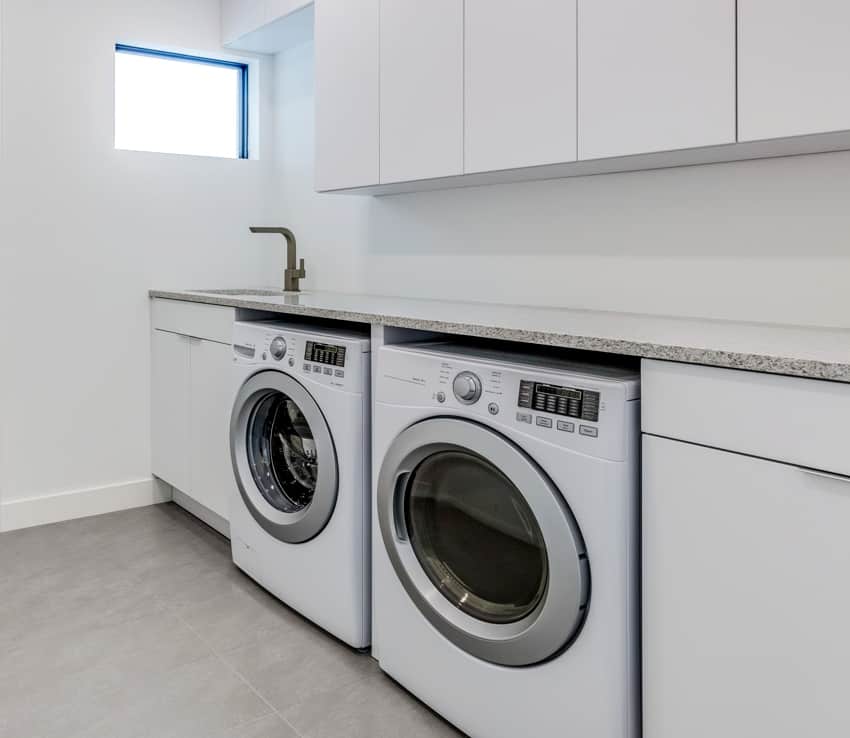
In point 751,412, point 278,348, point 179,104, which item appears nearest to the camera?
point 751,412

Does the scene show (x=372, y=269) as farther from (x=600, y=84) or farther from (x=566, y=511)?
(x=566, y=511)

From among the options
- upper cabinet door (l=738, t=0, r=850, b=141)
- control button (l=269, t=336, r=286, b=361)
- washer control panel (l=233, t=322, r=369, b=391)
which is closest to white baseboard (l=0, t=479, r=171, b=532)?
washer control panel (l=233, t=322, r=369, b=391)

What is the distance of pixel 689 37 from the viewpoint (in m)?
1.48

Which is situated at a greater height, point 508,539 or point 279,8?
point 279,8

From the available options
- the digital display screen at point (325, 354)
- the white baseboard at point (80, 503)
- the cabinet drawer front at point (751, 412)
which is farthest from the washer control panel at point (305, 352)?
the white baseboard at point (80, 503)

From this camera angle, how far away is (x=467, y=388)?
1.52 metres

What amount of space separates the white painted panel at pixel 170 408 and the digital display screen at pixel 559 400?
1.85m

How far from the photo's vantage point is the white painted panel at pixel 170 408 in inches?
115

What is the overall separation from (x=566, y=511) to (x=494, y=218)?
1.26 m

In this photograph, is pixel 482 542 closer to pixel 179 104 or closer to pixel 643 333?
pixel 643 333

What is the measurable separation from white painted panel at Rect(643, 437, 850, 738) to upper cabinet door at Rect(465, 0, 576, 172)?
90 centimetres

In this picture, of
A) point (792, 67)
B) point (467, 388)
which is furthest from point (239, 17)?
point (792, 67)

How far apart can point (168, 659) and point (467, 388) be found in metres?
1.15

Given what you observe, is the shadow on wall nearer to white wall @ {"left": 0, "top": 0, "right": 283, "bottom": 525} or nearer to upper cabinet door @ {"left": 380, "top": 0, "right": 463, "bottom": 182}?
upper cabinet door @ {"left": 380, "top": 0, "right": 463, "bottom": 182}
